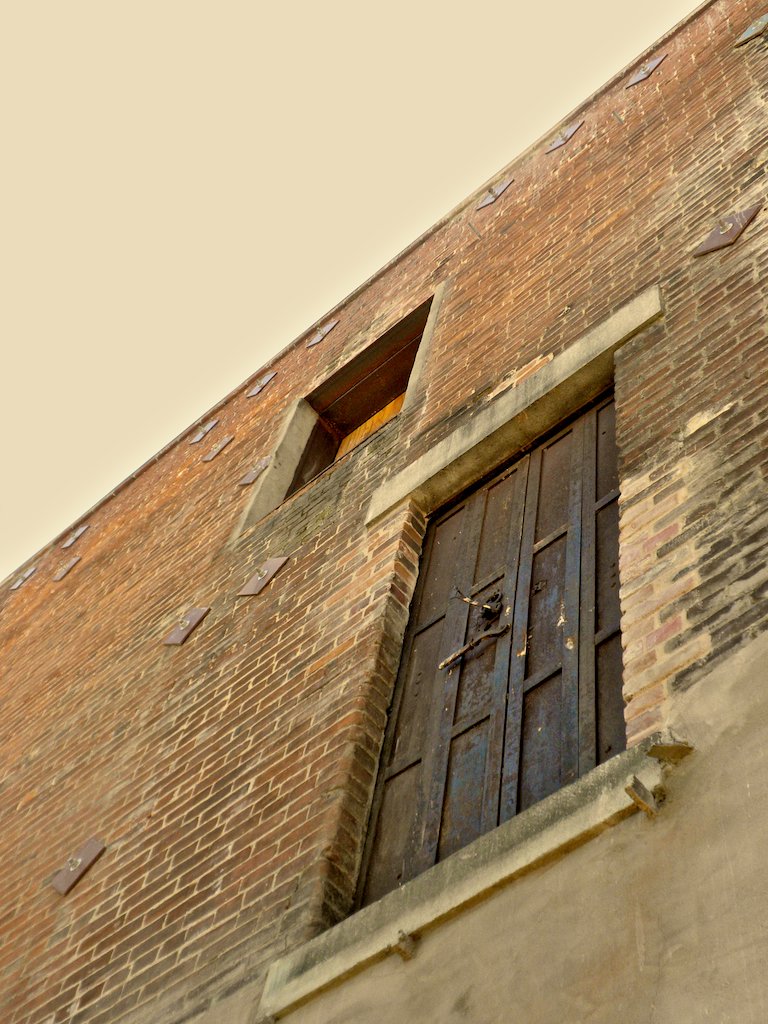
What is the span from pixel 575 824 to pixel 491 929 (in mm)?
372

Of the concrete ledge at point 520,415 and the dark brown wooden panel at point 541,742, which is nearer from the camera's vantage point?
the dark brown wooden panel at point 541,742

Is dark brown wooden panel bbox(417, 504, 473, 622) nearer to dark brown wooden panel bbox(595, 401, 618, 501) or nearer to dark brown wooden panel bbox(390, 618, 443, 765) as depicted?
dark brown wooden panel bbox(390, 618, 443, 765)

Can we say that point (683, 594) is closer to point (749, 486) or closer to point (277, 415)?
point (749, 486)

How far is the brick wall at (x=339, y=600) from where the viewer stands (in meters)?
3.95

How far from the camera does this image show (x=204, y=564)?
750 centimetres

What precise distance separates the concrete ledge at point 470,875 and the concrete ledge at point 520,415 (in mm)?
2651

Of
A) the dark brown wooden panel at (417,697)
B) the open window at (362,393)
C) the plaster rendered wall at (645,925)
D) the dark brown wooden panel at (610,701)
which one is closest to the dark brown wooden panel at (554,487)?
the dark brown wooden panel at (417,697)

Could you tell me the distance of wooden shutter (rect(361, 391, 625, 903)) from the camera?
12.7 ft

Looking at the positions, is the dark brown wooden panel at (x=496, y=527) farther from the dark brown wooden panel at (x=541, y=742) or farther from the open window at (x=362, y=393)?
the open window at (x=362, y=393)

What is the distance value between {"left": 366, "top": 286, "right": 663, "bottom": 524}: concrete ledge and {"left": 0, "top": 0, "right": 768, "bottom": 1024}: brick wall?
16 cm

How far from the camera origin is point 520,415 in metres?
5.62

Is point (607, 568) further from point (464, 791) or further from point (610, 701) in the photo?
point (464, 791)

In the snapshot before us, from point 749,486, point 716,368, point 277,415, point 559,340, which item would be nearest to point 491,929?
point 749,486

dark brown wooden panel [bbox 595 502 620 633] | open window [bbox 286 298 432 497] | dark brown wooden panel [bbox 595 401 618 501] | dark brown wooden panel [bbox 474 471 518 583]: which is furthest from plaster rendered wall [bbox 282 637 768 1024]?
open window [bbox 286 298 432 497]
